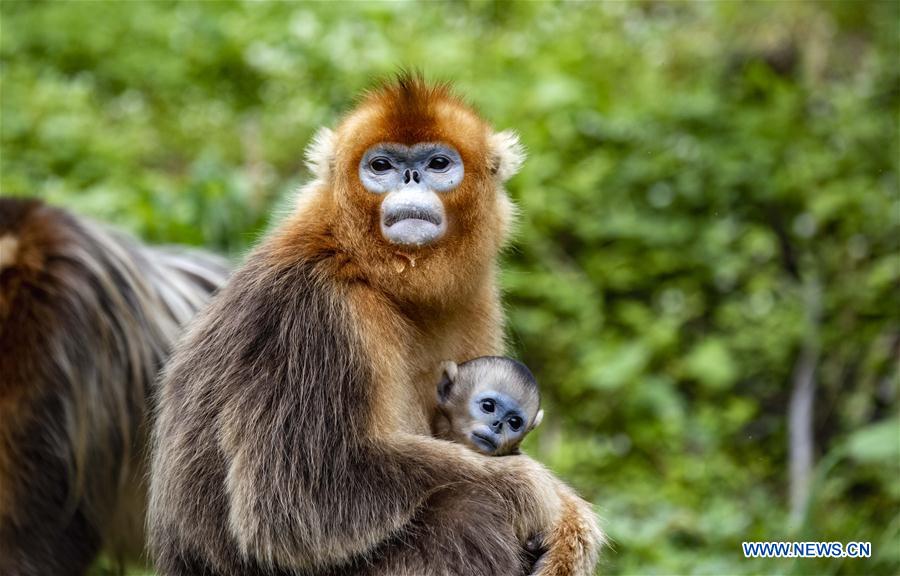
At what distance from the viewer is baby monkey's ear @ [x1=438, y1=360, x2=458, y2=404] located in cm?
371

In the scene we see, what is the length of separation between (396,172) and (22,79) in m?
5.84

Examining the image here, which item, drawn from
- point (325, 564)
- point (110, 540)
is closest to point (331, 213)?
point (325, 564)

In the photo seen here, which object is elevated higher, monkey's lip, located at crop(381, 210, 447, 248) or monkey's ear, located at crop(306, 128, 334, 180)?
monkey's ear, located at crop(306, 128, 334, 180)

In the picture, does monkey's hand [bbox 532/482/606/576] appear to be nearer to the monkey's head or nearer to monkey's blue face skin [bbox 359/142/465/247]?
the monkey's head

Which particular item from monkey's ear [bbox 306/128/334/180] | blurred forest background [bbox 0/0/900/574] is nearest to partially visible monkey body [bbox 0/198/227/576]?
monkey's ear [bbox 306/128/334/180]

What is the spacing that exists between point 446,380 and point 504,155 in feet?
2.35

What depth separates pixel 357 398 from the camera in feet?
10.8

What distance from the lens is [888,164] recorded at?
7.89m

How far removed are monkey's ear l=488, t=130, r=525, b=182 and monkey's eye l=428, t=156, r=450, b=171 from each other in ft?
0.76

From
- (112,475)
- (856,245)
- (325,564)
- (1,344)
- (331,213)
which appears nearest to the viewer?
(325,564)

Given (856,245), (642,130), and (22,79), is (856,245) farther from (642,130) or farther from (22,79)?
(22,79)

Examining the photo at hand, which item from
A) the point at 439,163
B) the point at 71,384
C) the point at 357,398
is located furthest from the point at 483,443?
the point at 71,384

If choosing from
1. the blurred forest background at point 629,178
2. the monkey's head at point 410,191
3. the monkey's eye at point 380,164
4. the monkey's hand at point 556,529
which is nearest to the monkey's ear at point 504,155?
the monkey's head at point 410,191

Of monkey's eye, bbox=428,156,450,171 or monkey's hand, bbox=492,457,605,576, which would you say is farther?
monkey's eye, bbox=428,156,450,171
